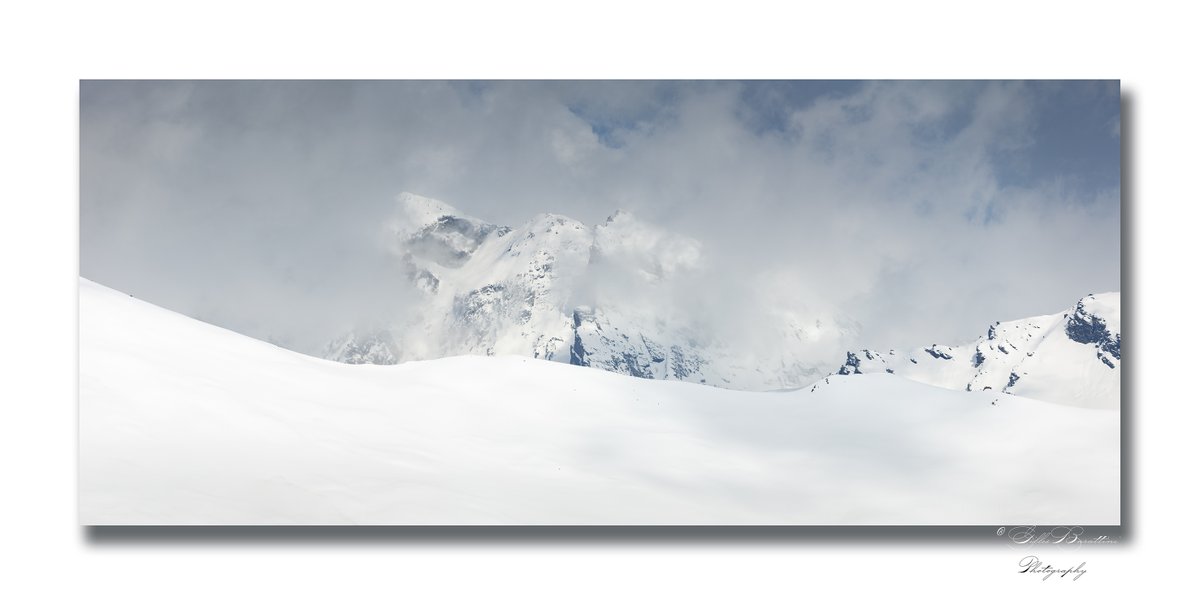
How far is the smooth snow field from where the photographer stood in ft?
14.5

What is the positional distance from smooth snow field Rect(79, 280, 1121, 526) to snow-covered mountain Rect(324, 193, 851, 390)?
272 mm

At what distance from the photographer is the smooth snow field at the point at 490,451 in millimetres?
4410

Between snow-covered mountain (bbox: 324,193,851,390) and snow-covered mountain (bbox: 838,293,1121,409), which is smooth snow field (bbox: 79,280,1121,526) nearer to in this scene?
snow-covered mountain (bbox: 838,293,1121,409)

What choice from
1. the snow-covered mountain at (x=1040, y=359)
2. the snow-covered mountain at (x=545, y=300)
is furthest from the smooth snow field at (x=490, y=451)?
the snow-covered mountain at (x=545, y=300)

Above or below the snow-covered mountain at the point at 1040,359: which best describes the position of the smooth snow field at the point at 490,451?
below

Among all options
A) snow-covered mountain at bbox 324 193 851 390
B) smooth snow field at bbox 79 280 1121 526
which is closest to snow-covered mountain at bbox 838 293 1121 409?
smooth snow field at bbox 79 280 1121 526

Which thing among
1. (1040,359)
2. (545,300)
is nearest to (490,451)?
(545,300)

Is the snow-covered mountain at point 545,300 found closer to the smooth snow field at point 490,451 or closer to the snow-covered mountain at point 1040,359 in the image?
the smooth snow field at point 490,451

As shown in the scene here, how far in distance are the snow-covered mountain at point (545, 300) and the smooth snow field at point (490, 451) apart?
0.27 meters

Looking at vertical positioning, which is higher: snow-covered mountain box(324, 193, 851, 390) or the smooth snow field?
snow-covered mountain box(324, 193, 851, 390)

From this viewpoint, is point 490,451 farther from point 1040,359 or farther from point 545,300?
point 1040,359

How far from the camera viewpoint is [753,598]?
177 inches
